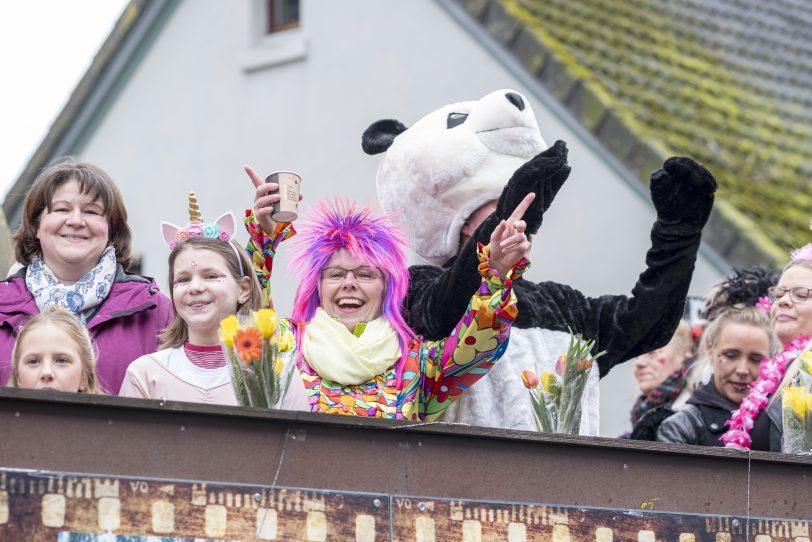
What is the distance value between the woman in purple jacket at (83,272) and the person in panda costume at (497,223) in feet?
2.77

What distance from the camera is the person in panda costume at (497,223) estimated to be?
4.95 meters

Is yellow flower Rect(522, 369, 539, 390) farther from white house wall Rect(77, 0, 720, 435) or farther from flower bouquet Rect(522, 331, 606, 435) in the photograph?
white house wall Rect(77, 0, 720, 435)

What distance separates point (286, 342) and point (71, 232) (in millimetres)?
857

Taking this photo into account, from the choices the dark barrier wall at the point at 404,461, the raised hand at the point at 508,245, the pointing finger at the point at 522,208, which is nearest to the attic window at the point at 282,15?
the pointing finger at the point at 522,208

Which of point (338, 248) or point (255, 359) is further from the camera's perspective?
point (338, 248)

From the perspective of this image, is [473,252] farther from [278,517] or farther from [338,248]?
[278,517]

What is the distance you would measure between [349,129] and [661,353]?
5192 mm

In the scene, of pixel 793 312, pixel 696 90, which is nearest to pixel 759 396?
pixel 793 312

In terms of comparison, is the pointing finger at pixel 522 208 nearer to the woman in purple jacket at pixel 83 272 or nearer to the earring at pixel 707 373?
the woman in purple jacket at pixel 83 272

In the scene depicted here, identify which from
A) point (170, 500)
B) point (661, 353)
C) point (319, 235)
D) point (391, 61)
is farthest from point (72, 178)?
point (391, 61)

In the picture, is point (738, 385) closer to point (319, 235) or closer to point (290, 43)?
point (319, 235)

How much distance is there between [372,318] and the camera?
4.82 meters

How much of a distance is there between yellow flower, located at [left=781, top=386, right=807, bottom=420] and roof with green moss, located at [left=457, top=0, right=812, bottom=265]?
4736 mm

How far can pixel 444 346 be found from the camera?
4.71m
